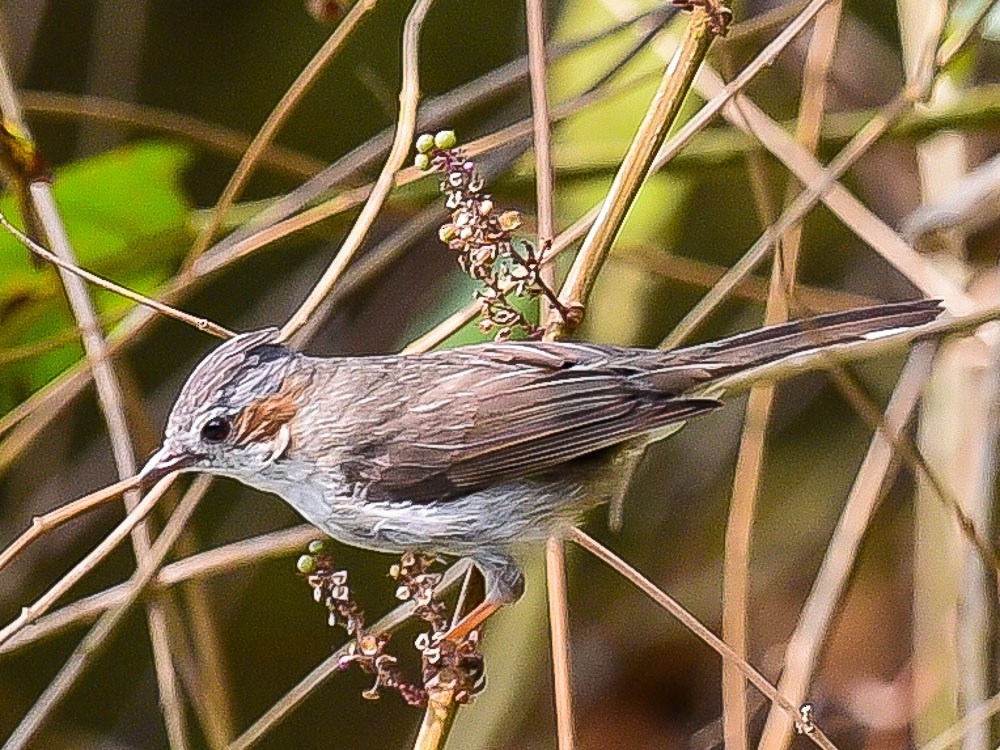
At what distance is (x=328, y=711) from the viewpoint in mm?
5945

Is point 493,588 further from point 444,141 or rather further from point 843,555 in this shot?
point 444,141

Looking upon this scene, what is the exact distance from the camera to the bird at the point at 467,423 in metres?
2.65

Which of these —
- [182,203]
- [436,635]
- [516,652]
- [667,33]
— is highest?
[667,33]

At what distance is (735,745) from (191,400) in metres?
1.23

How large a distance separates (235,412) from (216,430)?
0.05 meters

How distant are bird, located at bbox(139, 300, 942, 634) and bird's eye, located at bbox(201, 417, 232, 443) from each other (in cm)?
2

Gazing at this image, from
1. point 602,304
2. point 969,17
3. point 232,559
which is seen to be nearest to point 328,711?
point 602,304

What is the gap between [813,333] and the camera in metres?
2.63

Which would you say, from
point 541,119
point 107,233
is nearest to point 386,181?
point 541,119

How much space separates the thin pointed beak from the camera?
2455 millimetres

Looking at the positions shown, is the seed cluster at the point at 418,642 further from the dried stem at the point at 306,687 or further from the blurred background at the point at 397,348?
the blurred background at the point at 397,348

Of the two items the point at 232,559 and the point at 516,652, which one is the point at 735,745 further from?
the point at 516,652

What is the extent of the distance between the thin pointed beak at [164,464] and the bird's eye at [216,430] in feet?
0.15

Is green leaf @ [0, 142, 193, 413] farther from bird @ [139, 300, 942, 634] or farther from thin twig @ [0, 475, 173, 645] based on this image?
thin twig @ [0, 475, 173, 645]
